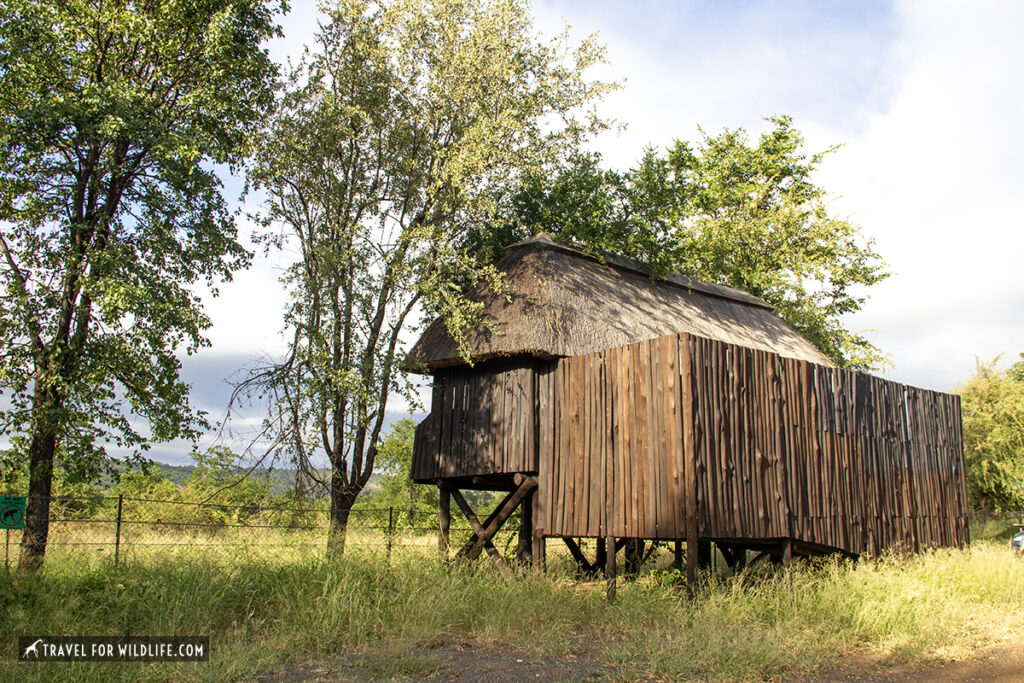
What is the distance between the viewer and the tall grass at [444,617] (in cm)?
625

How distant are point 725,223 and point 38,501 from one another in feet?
58.4

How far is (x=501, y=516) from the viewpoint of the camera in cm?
1180

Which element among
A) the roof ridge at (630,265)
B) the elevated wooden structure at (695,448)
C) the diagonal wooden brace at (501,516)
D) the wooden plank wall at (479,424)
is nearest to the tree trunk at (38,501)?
the elevated wooden structure at (695,448)

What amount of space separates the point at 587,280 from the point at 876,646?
23.7 feet

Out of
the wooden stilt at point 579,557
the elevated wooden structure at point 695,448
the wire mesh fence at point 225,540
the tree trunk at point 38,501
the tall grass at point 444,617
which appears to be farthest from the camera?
the wooden stilt at point 579,557

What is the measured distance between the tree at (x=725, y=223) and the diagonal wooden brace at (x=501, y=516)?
5.28 metres

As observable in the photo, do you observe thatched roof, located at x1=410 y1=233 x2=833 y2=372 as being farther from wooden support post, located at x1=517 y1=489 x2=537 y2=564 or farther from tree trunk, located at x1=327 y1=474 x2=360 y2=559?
wooden support post, located at x1=517 y1=489 x2=537 y2=564

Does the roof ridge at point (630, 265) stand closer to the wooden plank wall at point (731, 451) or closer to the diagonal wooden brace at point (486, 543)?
the wooden plank wall at point (731, 451)

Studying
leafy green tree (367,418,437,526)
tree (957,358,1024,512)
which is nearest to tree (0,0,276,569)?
leafy green tree (367,418,437,526)

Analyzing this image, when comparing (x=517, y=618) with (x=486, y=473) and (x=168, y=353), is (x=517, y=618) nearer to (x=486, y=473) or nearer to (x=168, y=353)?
(x=486, y=473)


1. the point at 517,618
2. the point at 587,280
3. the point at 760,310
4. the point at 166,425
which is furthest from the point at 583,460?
the point at 760,310

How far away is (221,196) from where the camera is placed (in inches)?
416

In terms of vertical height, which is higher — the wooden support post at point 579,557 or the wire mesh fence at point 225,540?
the wire mesh fence at point 225,540

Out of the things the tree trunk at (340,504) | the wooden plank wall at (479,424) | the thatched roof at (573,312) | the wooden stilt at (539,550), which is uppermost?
the thatched roof at (573,312)
